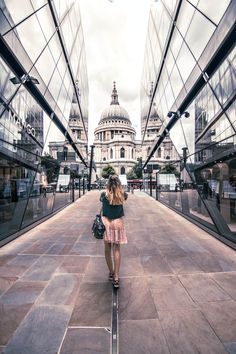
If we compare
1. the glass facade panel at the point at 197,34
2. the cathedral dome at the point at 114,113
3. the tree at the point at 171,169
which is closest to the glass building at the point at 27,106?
the glass facade panel at the point at 197,34

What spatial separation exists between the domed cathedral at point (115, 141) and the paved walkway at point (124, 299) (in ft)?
369

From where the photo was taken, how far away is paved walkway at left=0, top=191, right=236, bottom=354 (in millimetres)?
2641

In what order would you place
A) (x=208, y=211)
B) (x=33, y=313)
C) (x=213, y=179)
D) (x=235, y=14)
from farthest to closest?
1. (x=208, y=211)
2. (x=213, y=179)
3. (x=235, y=14)
4. (x=33, y=313)

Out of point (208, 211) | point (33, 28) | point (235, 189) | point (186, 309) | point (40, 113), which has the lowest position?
point (186, 309)

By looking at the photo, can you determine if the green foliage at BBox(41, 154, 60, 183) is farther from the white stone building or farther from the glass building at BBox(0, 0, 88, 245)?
the white stone building

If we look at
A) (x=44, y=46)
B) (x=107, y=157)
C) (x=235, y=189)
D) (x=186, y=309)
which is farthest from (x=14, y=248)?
(x=107, y=157)

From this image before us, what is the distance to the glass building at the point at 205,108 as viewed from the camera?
687 cm

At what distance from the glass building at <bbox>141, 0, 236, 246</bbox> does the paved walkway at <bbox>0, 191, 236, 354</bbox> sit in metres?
1.82

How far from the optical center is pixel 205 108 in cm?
964

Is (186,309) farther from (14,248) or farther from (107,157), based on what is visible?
(107,157)

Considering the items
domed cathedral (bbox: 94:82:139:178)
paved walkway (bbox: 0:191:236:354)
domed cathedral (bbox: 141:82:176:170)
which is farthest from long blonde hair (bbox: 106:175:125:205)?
domed cathedral (bbox: 94:82:139:178)

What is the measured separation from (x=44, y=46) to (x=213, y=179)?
27.8 feet

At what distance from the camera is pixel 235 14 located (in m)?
5.80

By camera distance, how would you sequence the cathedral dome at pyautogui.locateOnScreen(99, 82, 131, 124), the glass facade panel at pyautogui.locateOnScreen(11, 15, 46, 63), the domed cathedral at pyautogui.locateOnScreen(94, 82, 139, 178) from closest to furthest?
1. the glass facade panel at pyautogui.locateOnScreen(11, 15, 46, 63)
2. the domed cathedral at pyautogui.locateOnScreen(94, 82, 139, 178)
3. the cathedral dome at pyautogui.locateOnScreen(99, 82, 131, 124)
